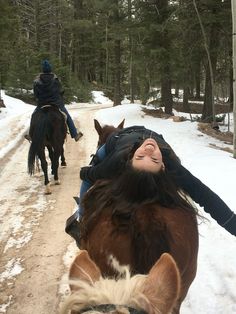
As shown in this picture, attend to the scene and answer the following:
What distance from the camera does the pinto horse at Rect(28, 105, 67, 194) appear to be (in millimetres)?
8227

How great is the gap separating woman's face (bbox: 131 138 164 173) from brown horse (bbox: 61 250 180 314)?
0.96m

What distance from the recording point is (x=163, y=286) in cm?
168

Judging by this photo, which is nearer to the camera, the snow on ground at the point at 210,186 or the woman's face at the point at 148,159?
the woman's face at the point at 148,159

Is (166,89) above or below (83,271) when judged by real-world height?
above

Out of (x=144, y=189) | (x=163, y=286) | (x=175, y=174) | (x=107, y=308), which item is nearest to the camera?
(x=107, y=308)

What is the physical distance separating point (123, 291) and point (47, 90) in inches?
292

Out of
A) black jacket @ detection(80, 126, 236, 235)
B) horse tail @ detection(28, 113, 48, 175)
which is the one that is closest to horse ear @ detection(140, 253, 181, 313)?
black jacket @ detection(80, 126, 236, 235)

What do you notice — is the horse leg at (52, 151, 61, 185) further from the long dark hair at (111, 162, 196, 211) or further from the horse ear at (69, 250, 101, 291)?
the horse ear at (69, 250, 101, 291)

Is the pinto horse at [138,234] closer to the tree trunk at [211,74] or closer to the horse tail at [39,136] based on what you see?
the horse tail at [39,136]

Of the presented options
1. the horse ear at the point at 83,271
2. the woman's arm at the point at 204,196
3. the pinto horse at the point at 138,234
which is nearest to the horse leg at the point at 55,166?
the woman's arm at the point at 204,196

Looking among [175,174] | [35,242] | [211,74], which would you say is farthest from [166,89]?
[175,174]

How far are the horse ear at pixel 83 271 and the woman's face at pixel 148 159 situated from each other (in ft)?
3.17

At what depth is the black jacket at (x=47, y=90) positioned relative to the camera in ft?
27.9

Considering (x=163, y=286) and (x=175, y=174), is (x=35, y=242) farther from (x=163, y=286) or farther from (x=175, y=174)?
(x=163, y=286)
